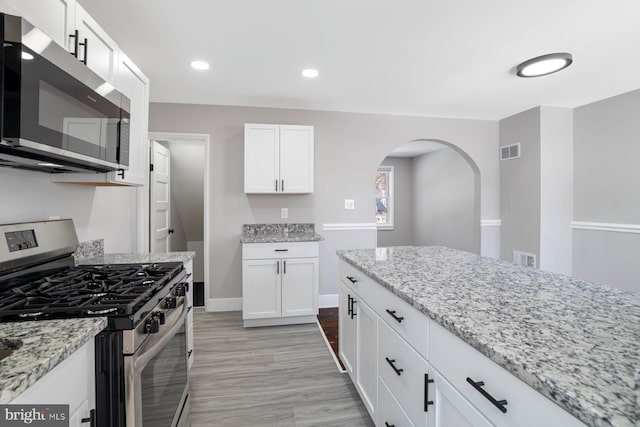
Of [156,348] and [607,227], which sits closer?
[156,348]

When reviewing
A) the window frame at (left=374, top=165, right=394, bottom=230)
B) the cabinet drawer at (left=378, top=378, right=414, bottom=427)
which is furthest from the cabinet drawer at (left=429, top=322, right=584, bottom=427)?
the window frame at (left=374, top=165, right=394, bottom=230)

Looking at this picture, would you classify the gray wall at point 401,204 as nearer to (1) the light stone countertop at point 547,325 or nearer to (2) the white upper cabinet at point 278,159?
(2) the white upper cabinet at point 278,159

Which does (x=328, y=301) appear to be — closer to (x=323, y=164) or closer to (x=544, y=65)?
(x=323, y=164)

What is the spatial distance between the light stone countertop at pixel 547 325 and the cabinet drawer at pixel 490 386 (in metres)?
0.04

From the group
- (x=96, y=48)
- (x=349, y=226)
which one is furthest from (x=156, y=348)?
(x=349, y=226)

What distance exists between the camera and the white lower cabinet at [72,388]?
0.74 meters

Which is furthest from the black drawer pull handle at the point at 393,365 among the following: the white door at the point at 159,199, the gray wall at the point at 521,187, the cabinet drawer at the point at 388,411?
the gray wall at the point at 521,187

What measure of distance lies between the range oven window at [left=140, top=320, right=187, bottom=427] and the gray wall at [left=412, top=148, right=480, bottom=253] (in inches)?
160

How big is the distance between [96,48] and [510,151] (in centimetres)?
452

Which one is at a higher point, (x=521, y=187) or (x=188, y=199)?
(x=521, y=187)

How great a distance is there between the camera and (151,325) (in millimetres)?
1166

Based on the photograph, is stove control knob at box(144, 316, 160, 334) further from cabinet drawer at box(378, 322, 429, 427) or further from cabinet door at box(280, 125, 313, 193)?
cabinet door at box(280, 125, 313, 193)

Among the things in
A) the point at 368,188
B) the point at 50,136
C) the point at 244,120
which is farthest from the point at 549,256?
the point at 50,136

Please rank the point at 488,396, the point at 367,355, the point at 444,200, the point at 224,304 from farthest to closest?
1. the point at 444,200
2. the point at 224,304
3. the point at 367,355
4. the point at 488,396
